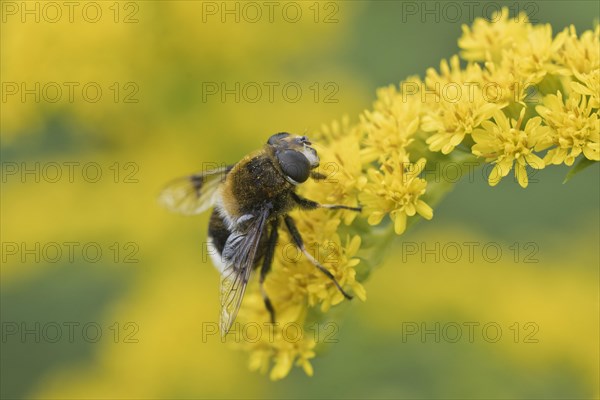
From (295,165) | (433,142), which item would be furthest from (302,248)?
(433,142)

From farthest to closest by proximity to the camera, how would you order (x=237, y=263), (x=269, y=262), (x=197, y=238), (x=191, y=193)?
(x=197, y=238), (x=191, y=193), (x=269, y=262), (x=237, y=263)

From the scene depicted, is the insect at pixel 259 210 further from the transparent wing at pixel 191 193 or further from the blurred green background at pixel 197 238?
the blurred green background at pixel 197 238

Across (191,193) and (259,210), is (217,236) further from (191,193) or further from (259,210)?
(191,193)

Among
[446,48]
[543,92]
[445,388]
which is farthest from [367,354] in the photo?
[446,48]

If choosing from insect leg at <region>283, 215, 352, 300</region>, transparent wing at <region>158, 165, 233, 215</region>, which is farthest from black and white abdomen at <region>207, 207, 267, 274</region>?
transparent wing at <region>158, 165, 233, 215</region>

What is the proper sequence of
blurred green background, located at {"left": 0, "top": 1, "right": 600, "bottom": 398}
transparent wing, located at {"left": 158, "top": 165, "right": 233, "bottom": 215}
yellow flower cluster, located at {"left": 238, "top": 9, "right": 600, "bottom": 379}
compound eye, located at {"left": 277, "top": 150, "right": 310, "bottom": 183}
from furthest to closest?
blurred green background, located at {"left": 0, "top": 1, "right": 600, "bottom": 398}
transparent wing, located at {"left": 158, "top": 165, "right": 233, "bottom": 215}
compound eye, located at {"left": 277, "top": 150, "right": 310, "bottom": 183}
yellow flower cluster, located at {"left": 238, "top": 9, "right": 600, "bottom": 379}

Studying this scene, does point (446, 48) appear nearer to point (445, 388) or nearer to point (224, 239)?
point (445, 388)

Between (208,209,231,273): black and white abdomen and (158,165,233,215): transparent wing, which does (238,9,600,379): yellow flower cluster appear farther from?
(158,165,233,215): transparent wing
